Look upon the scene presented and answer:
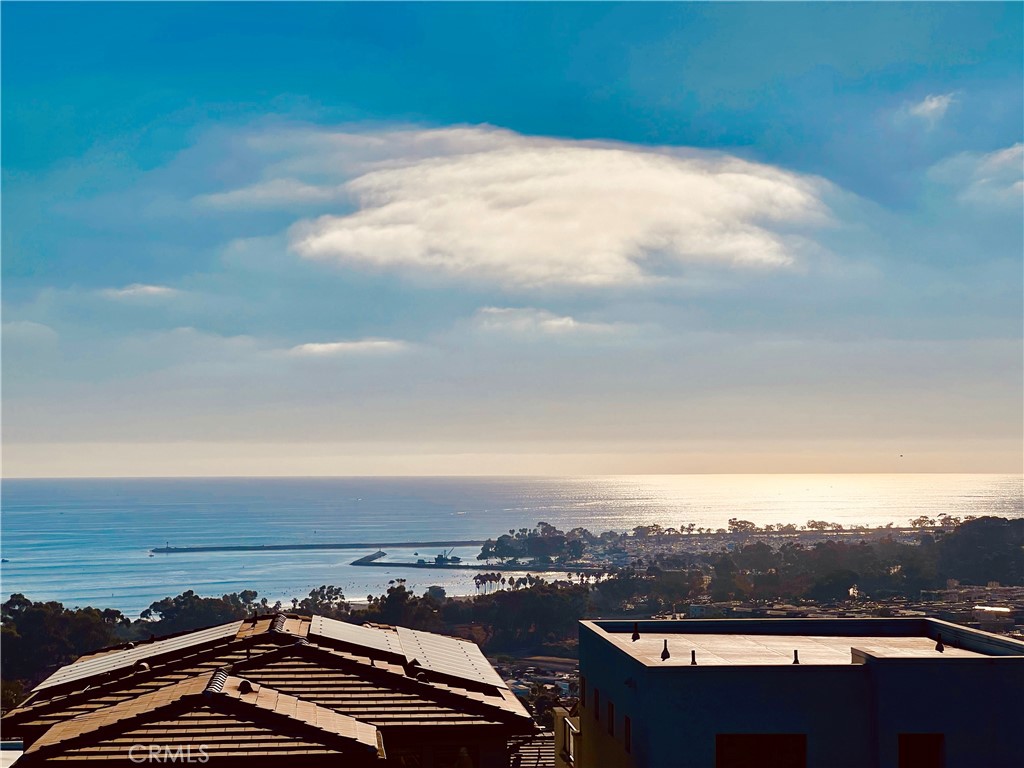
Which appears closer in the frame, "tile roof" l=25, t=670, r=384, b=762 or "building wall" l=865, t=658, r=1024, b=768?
"tile roof" l=25, t=670, r=384, b=762

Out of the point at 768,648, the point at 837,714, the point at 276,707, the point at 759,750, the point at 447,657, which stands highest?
the point at 276,707

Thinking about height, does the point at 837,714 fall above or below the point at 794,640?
below

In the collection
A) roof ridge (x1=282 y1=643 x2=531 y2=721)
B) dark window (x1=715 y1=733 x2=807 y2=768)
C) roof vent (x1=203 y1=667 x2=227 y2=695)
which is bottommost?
dark window (x1=715 y1=733 x2=807 y2=768)

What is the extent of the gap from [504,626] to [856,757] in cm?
6708

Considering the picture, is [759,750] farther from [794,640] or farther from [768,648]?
[794,640]

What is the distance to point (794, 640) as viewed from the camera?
68.1 feet

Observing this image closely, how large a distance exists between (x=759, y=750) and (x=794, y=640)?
239 inches

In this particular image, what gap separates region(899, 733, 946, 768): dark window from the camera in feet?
48.2

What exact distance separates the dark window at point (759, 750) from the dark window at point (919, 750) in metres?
1.48

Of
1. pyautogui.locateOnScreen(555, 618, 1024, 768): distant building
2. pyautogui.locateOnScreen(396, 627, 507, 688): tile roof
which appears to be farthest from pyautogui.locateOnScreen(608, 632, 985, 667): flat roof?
pyautogui.locateOnScreen(396, 627, 507, 688): tile roof

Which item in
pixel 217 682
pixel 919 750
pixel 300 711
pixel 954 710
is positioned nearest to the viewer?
pixel 300 711

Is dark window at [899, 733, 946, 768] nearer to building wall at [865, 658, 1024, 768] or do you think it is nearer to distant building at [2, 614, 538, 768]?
building wall at [865, 658, 1024, 768]

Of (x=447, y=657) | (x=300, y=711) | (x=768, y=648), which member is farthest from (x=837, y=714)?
(x=300, y=711)

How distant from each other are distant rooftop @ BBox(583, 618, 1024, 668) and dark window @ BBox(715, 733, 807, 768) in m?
1.84
